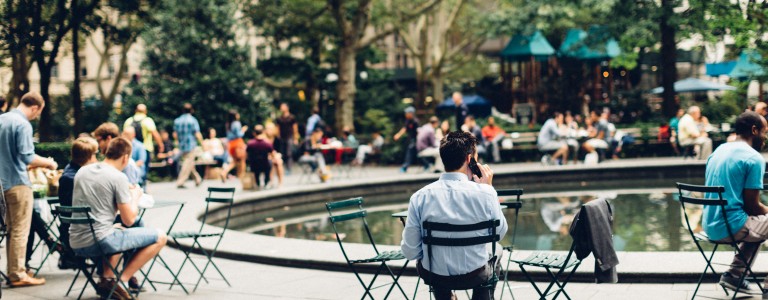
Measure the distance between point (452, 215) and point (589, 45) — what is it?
26357 mm

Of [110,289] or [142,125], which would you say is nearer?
[110,289]

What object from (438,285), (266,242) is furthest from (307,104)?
(438,285)

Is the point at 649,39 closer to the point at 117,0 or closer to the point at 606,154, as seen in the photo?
the point at 606,154

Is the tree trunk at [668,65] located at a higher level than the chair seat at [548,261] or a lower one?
higher

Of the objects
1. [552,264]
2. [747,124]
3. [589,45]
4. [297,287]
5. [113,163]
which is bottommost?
[297,287]

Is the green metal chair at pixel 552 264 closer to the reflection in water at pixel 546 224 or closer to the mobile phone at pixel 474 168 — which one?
the mobile phone at pixel 474 168

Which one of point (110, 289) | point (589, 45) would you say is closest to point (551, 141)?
point (589, 45)

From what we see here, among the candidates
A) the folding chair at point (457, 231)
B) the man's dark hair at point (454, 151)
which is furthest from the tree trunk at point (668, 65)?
the folding chair at point (457, 231)

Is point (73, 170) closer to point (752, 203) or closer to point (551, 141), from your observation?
point (752, 203)

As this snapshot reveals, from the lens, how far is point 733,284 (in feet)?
25.5

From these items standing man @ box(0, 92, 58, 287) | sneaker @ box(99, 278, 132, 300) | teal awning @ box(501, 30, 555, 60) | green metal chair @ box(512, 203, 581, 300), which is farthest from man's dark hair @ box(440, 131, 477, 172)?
teal awning @ box(501, 30, 555, 60)

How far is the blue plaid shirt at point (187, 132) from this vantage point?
66.9 ft

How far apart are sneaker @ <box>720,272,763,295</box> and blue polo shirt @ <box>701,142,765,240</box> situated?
0.38 m

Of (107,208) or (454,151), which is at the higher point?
(454,151)
